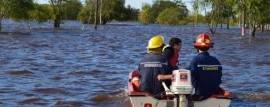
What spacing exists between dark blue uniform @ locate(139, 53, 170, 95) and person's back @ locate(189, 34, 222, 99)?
552mm

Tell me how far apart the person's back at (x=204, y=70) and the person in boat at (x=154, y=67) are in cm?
56

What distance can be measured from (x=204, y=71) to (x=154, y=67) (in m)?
0.95

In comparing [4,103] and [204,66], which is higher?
[204,66]

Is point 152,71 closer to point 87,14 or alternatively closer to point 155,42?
point 155,42

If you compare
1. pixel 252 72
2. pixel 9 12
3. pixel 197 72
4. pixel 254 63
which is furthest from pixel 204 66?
pixel 9 12

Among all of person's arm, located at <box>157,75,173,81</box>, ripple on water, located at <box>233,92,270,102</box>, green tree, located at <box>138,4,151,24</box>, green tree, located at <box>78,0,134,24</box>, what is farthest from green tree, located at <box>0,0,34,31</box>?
green tree, located at <box>138,4,151,24</box>

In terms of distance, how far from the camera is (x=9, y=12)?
5475 cm

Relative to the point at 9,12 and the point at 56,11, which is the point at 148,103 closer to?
the point at 9,12

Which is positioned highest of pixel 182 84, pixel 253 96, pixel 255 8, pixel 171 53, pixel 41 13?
pixel 255 8

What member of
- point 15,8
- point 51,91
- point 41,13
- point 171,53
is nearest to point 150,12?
point 41,13

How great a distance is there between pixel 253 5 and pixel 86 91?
38.2 meters

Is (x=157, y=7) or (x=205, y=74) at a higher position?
(x=157, y=7)

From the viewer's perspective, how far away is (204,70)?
977 cm

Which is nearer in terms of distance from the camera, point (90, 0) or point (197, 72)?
point (197, 72)
